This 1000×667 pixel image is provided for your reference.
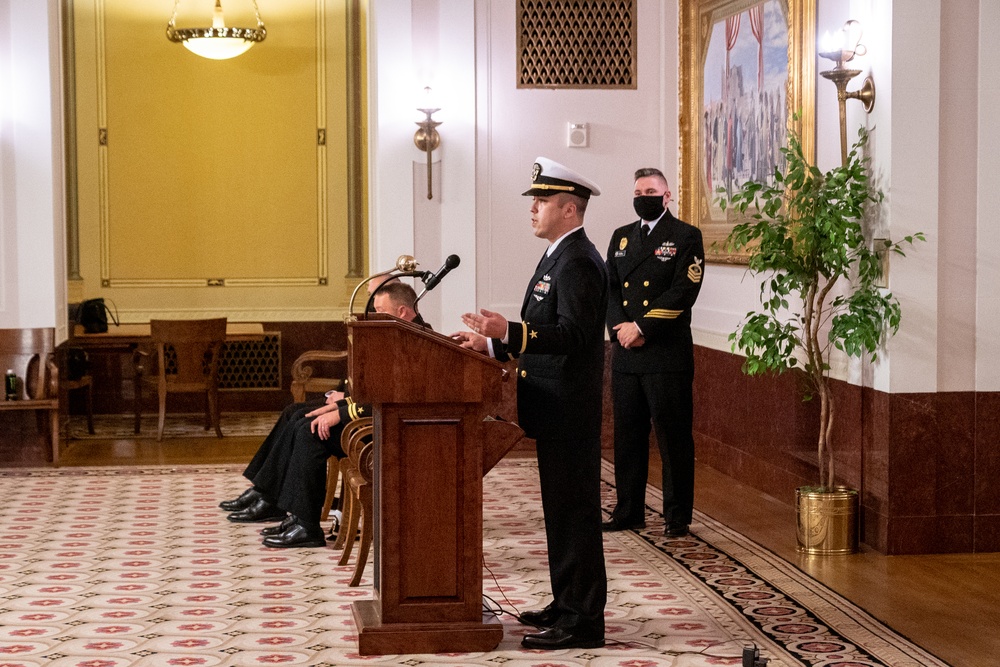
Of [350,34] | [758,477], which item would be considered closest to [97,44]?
[350,34]

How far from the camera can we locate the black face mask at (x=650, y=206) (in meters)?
6.37

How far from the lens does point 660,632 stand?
4551mm

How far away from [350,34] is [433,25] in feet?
9.15

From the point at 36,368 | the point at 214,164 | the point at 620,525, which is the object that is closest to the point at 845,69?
the point at 620,525

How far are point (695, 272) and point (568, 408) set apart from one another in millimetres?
2219

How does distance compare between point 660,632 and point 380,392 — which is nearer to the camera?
point 380,392

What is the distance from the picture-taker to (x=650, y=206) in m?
6.37

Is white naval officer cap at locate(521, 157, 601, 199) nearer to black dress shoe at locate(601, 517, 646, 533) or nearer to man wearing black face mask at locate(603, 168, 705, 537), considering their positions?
man wearing black face mask at locate(603, 168, 705, 537)

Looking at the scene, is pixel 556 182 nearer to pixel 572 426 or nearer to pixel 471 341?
pixel 471 341

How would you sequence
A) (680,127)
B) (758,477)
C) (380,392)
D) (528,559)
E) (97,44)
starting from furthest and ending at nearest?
(97,44), (680,127), (758,477), (528,559), (380,392)

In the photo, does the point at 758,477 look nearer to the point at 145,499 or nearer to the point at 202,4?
the point at 145,499

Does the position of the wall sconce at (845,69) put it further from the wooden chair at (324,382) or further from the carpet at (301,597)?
the wooden chair at (324,382)

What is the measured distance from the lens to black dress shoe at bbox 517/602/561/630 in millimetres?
4457

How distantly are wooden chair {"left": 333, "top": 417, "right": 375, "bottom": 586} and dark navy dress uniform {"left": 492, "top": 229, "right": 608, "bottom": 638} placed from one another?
33.7 inches
